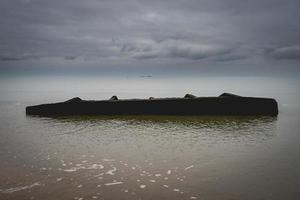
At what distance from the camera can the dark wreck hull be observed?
91.9ft

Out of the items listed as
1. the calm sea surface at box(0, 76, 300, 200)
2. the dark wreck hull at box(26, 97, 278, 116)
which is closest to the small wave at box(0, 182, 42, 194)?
the calm sea surface at box(0, 76, 300, 200)

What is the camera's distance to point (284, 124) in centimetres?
2236

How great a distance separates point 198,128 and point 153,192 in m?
11.7

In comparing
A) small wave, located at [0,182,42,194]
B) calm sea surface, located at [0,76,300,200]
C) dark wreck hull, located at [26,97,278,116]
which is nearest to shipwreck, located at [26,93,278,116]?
dark wreck hull, located at [26,97,278,116]

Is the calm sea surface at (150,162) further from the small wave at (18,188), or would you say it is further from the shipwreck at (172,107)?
the shipwreck at (172,107)

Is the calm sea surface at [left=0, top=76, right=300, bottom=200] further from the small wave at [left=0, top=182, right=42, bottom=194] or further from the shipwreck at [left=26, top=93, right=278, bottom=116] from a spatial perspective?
the shipwreck at [left=26, top=93, right=278, bottom=116]

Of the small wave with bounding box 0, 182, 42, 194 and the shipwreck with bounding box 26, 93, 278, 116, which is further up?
the shipwreck with bounding box 26, 93, 278, 116

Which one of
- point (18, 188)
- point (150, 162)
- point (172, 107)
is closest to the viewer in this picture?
point (18, 188)

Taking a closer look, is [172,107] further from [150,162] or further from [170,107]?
[150,162]

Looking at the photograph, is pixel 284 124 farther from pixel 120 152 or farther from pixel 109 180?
pixel 109 180

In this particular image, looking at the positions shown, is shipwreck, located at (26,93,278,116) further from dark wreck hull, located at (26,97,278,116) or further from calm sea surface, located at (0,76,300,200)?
calm sea surface, located at (0,76,300,200)

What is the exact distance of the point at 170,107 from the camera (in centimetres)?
2862

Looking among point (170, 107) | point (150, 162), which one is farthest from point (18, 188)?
point (170, 107)

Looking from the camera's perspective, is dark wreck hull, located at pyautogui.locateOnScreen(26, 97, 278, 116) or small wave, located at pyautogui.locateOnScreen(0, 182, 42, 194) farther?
A: dark wreck hull, located at pyautogui.locateOnScreen(26, 97, 278, 116)
